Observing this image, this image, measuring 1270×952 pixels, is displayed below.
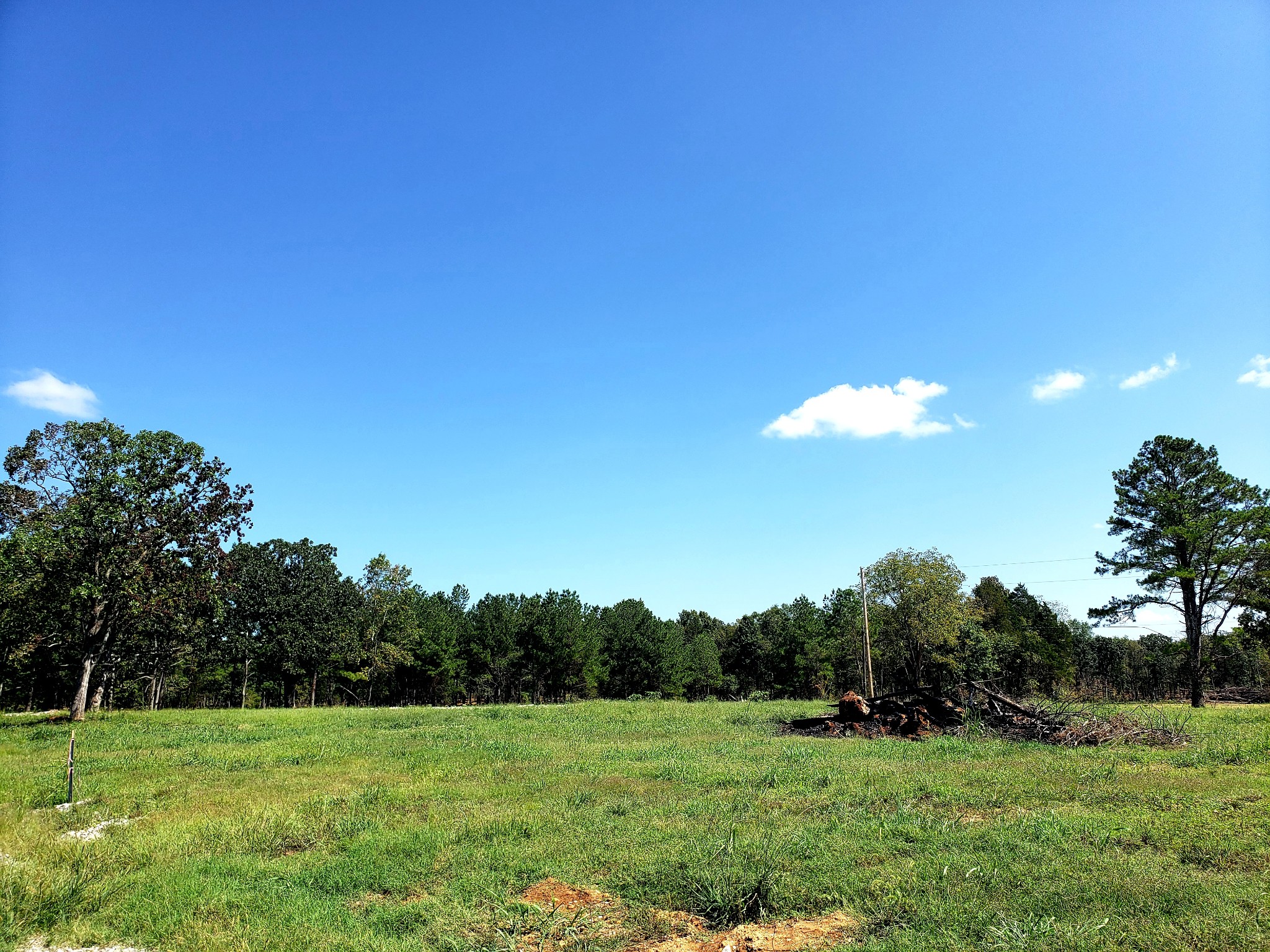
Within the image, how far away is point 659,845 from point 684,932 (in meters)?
2.57

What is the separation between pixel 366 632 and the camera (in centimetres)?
6369

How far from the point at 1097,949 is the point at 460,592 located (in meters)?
91.4

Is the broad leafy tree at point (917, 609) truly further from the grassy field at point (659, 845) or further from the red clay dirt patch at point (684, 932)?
the red clay dirt patch at point (684, 932)

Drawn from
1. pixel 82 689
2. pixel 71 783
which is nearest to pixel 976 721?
pixel 71 783

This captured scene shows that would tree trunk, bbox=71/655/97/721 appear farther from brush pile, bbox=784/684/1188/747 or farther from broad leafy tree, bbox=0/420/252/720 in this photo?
brush pile, bbox=784/684/1188/747

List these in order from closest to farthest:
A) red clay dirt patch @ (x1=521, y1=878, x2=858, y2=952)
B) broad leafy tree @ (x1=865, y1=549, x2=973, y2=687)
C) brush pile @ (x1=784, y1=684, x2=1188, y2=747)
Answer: red clay dirt patch @ (x1=521, y1=878, x2=858, y2=952)
brush pile @ (x1=784, y1=684, x2=1188, y2=747)
broad leafy tree @ (x1=865, y1=549, x2=973, y2=687)

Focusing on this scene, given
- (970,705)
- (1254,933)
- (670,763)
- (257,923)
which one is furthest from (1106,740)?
(257,923)

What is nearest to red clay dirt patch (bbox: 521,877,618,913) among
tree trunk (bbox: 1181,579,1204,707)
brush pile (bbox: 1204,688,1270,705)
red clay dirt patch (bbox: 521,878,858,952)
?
red clay dirt patch (bbox: 521,878,858,952)

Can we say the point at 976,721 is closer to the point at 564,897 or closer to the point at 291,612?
the point at 564,897

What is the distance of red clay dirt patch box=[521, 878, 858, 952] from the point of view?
6.25 m

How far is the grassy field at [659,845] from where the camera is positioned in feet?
21.6

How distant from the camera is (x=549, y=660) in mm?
73250

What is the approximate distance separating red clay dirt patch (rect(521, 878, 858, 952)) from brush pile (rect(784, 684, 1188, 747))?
602 inches

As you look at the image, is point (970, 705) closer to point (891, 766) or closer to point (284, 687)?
point (891, 766)
